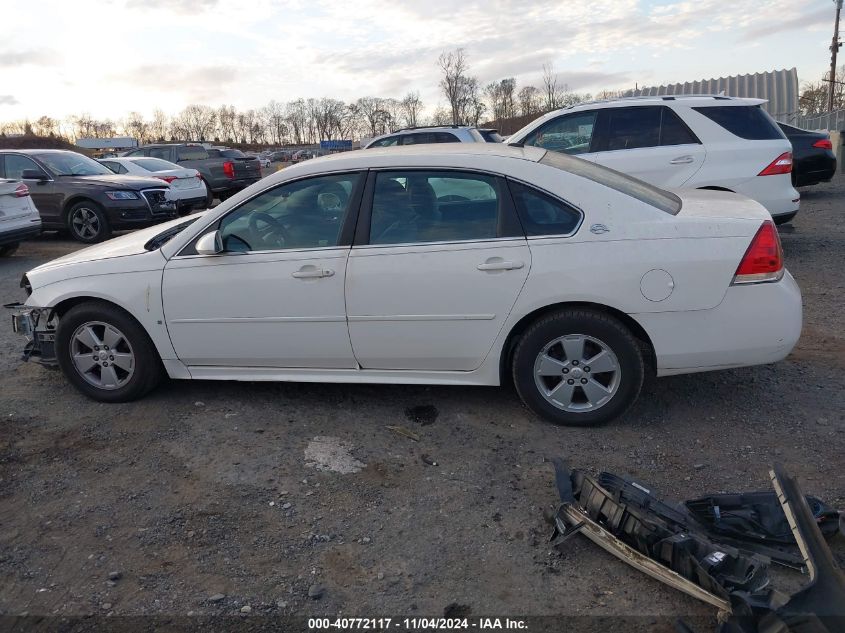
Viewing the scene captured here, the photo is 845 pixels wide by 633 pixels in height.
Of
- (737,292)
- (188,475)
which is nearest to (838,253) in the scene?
(737,292)

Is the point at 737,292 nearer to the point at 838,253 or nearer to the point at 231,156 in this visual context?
the point at 838,253

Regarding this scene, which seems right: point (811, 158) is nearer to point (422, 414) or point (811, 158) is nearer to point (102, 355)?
point (422, 414)

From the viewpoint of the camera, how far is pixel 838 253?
847 centimetres

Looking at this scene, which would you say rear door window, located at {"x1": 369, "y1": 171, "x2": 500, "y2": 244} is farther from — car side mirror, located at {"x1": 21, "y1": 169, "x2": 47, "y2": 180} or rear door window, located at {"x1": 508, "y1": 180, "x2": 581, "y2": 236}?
car side mirror, located at {"x1": 21, "y1": 169, "x2": 47, "y2": 180}

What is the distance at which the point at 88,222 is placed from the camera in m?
11.8

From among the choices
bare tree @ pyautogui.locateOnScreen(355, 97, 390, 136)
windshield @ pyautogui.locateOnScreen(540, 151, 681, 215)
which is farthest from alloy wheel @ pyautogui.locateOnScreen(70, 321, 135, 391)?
bare tree @ pyautogui.locateOnScreen(355, 97, 390, 136)

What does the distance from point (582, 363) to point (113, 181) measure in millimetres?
10460

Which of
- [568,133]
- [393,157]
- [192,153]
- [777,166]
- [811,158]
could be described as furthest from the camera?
[192,153]

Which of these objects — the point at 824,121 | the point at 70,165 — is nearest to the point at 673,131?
the point at 70,165

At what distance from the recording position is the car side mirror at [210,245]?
4.20 m

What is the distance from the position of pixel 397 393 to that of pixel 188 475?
1.49 metres

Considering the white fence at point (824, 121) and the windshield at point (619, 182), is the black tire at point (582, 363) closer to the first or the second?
the windshield at point (619, 182)

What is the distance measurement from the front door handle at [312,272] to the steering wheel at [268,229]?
0.79 feet

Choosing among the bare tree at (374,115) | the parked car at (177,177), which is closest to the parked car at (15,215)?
the parked car at (177,177)
